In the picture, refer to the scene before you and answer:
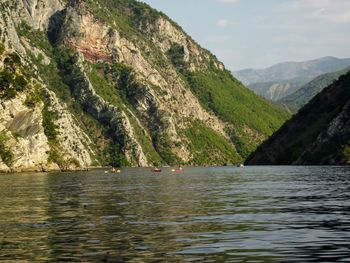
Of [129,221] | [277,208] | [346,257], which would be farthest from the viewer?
[277,208]

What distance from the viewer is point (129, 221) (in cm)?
4600

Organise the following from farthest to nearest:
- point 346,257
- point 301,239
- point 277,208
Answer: point 277,208
point 301,239
point 346,257

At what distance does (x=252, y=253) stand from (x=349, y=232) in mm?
9747

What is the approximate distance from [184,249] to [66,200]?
137 feet

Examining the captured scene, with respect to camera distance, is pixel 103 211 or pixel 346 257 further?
pixel 103 211

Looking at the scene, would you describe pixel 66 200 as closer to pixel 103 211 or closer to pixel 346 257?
pixel 103 211

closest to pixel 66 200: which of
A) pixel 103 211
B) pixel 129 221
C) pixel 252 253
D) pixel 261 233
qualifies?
pixel 103 211

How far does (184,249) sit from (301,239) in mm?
7238

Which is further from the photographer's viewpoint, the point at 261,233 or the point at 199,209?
the point at 199,209

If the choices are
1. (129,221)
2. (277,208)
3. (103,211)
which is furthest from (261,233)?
(103,211)

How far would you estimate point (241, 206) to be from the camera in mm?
57312

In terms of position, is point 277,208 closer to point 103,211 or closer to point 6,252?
point 103,211

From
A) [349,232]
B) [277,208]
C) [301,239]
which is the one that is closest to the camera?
[301,239]

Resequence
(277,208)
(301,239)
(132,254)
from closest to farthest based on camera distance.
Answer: (132,254)
(301,239)
(277,208)
